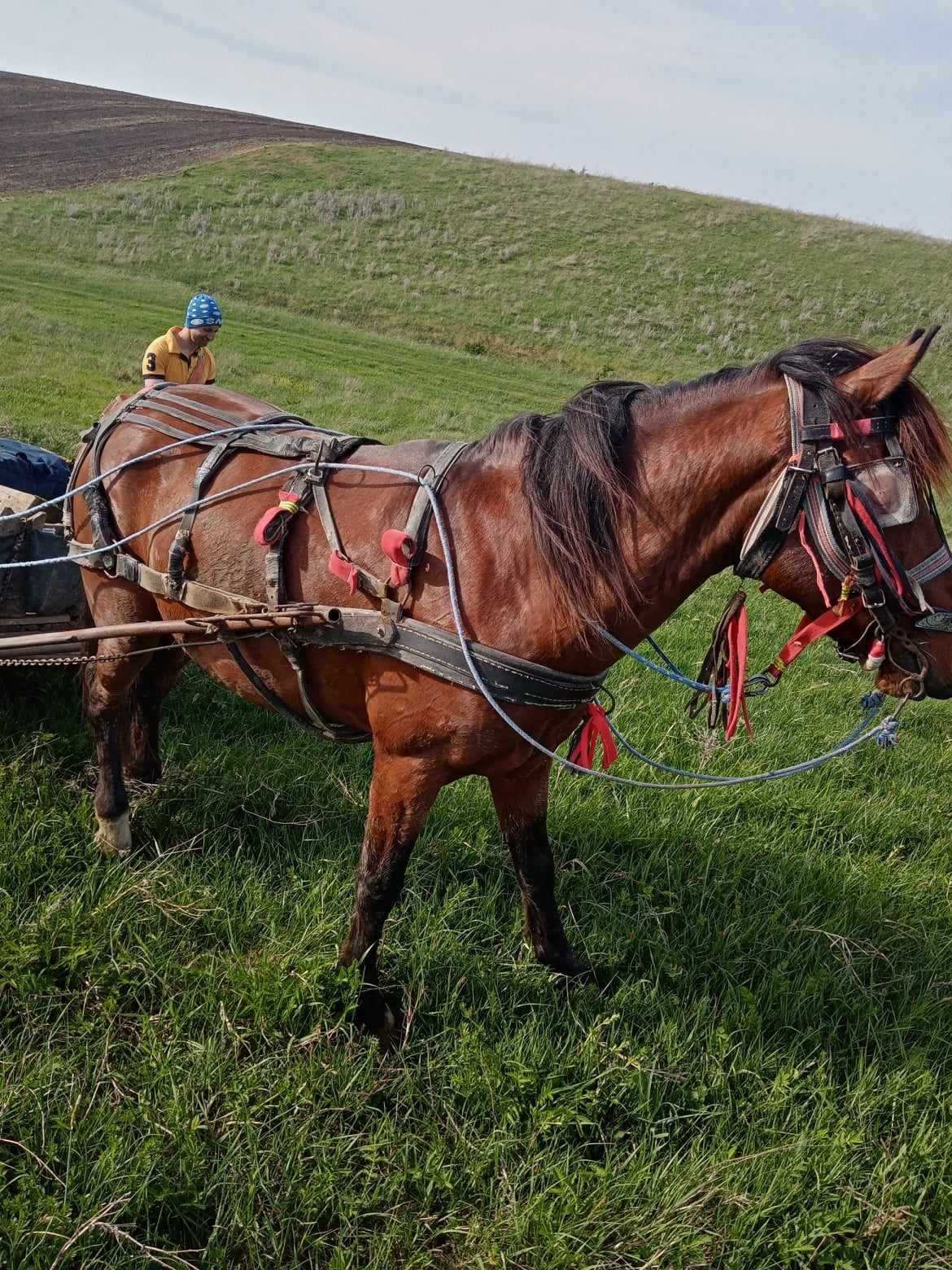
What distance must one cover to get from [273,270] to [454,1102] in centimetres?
2558

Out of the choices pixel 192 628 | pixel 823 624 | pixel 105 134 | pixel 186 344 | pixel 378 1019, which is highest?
pixel 105 134

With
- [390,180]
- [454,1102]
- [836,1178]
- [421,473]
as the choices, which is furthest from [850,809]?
[390,180]

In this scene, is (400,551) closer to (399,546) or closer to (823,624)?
(399,546)

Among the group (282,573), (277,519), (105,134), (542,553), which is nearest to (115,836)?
(282,573)

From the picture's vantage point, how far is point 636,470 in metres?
2.46

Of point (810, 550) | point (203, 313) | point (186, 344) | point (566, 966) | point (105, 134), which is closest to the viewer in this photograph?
point (810, 550)

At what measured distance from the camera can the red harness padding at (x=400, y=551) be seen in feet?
8.39

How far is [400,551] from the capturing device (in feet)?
8.40

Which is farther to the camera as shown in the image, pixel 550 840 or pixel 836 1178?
pixel 550 840

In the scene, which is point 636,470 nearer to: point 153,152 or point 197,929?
point 197,929

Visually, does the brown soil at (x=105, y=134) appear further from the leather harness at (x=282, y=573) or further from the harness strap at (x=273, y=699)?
the harness strap at (x=273, y=699)

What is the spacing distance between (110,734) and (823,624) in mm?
2912

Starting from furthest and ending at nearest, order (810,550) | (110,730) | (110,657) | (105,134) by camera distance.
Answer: (105,134) < (110,730) < (110,657) < (810,550)

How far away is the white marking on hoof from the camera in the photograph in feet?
11.7
